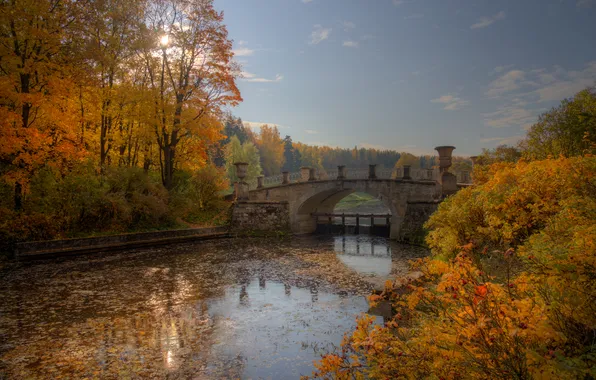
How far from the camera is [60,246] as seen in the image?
15.2 m

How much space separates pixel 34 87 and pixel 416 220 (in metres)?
19.5

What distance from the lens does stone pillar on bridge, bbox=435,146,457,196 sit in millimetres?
14719

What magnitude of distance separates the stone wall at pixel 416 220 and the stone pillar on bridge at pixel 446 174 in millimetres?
2377

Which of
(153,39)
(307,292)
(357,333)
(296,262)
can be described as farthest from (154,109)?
(357,333)

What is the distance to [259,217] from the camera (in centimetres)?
2322

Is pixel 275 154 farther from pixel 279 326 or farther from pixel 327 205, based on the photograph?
pixel 279 326

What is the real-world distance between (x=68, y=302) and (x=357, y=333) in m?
8.69

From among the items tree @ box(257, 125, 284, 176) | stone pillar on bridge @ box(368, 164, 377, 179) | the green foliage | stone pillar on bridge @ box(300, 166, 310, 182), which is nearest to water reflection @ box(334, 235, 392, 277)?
stone pillar on bridge @ box(368, 164, 377, 179)

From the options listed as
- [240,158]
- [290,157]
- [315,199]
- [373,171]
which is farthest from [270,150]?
[373,171]

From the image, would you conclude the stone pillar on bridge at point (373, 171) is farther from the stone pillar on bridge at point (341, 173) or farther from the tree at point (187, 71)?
the tree at point (187, 71)

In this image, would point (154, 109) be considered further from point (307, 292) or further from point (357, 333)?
point (357, 333)

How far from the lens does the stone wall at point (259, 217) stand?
23.0 meters

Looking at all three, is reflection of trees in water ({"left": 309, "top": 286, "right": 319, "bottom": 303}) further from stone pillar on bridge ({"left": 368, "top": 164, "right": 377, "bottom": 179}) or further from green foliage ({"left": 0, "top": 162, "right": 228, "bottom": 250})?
stone pillar on bridge ({"left": 368, "top": 164, "right": 377, "bottom": 179})

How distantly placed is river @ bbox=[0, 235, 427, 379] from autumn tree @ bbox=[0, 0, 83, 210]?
461 centimetres
